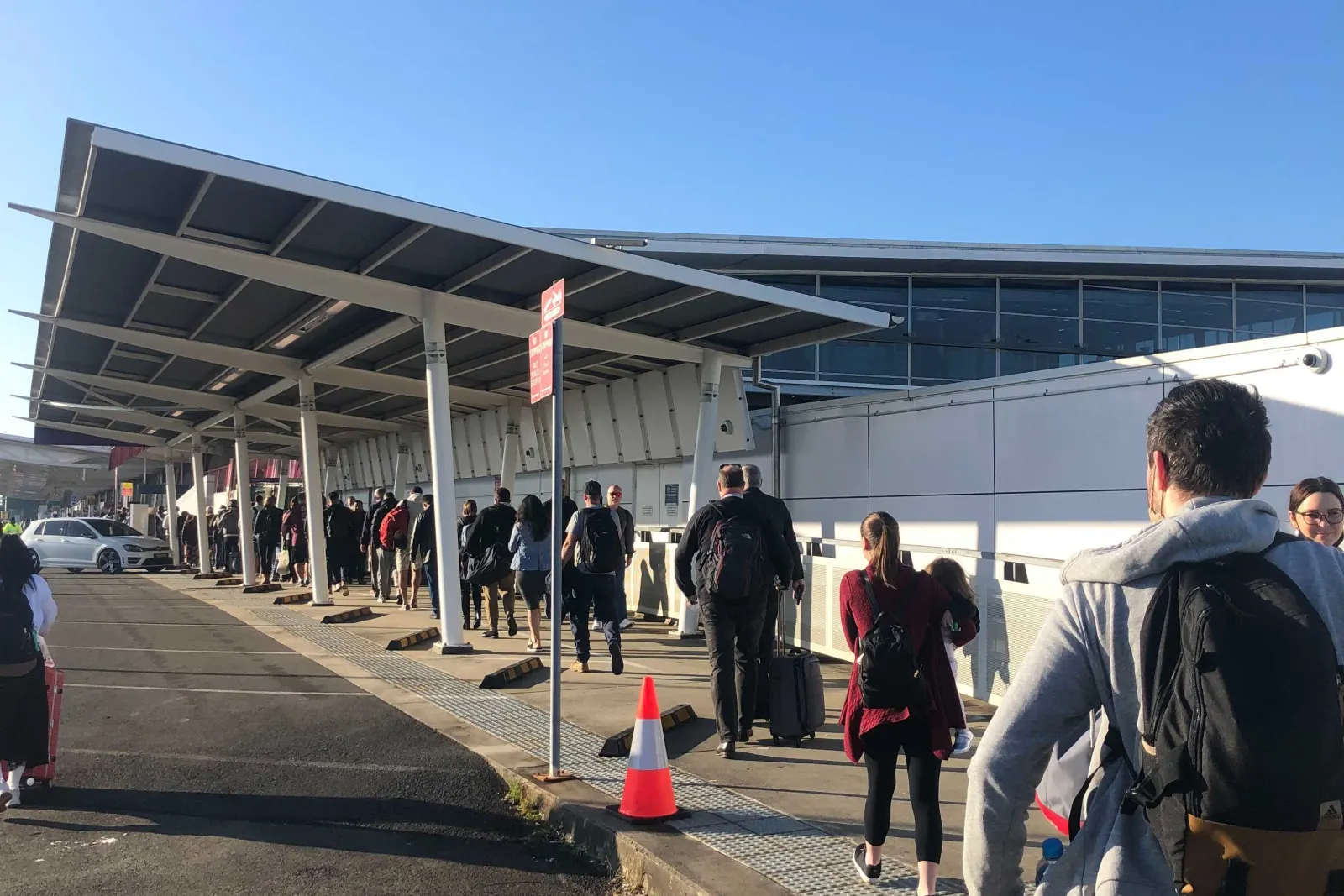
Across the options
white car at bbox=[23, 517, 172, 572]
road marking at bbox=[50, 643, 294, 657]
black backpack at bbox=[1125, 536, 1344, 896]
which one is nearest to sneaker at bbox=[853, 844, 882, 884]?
black backpack at bbox=[1125, 536, 1344, 896]

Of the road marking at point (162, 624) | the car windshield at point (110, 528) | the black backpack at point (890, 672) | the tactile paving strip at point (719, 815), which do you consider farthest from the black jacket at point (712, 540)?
the car windshield at point (110, 528)

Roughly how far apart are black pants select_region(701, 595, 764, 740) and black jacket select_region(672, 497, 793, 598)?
0.50ft

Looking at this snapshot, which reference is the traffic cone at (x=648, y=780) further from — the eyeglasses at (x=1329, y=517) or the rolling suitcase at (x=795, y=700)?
the eyeglasses at (x=1329, y=517)

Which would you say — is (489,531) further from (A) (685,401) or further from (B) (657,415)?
(B) (657,415)

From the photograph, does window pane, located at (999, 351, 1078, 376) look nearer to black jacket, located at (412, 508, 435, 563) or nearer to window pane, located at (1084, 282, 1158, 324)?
window pane, located at (1084, 282, 1158, 324)

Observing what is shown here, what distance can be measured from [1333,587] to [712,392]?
11.9 meters

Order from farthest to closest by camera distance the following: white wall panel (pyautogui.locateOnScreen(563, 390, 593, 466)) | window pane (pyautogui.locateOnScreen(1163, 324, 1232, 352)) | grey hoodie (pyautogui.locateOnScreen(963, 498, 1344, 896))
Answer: window pane (pyautogui.locateOnScreen(1163, 324, 1232, 352)) → white wall panel (pyautogui.locateOnScreen(563, 390, 593, 466)) → grey hoodie (pyautogui.locateOnScreen(963, 498, 1344, 896))

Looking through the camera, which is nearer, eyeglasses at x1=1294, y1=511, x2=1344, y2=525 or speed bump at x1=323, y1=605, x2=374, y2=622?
eyeglasses at x1=1294, y1=511, x2=1344, y2=525

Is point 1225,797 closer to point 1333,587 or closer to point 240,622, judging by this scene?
point 1333,587

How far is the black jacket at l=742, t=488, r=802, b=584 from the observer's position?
712cm

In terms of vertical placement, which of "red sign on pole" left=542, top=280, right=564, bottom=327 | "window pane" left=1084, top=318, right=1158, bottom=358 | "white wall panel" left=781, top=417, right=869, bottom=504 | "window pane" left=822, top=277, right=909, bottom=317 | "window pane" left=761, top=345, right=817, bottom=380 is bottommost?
"white wall panel" left=781, top=417, right=869, bottom=504

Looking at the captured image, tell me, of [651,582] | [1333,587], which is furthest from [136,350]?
[1333,587]

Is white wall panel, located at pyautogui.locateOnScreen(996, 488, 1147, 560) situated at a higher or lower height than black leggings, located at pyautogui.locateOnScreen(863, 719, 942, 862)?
higher

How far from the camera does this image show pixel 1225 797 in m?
1.61
